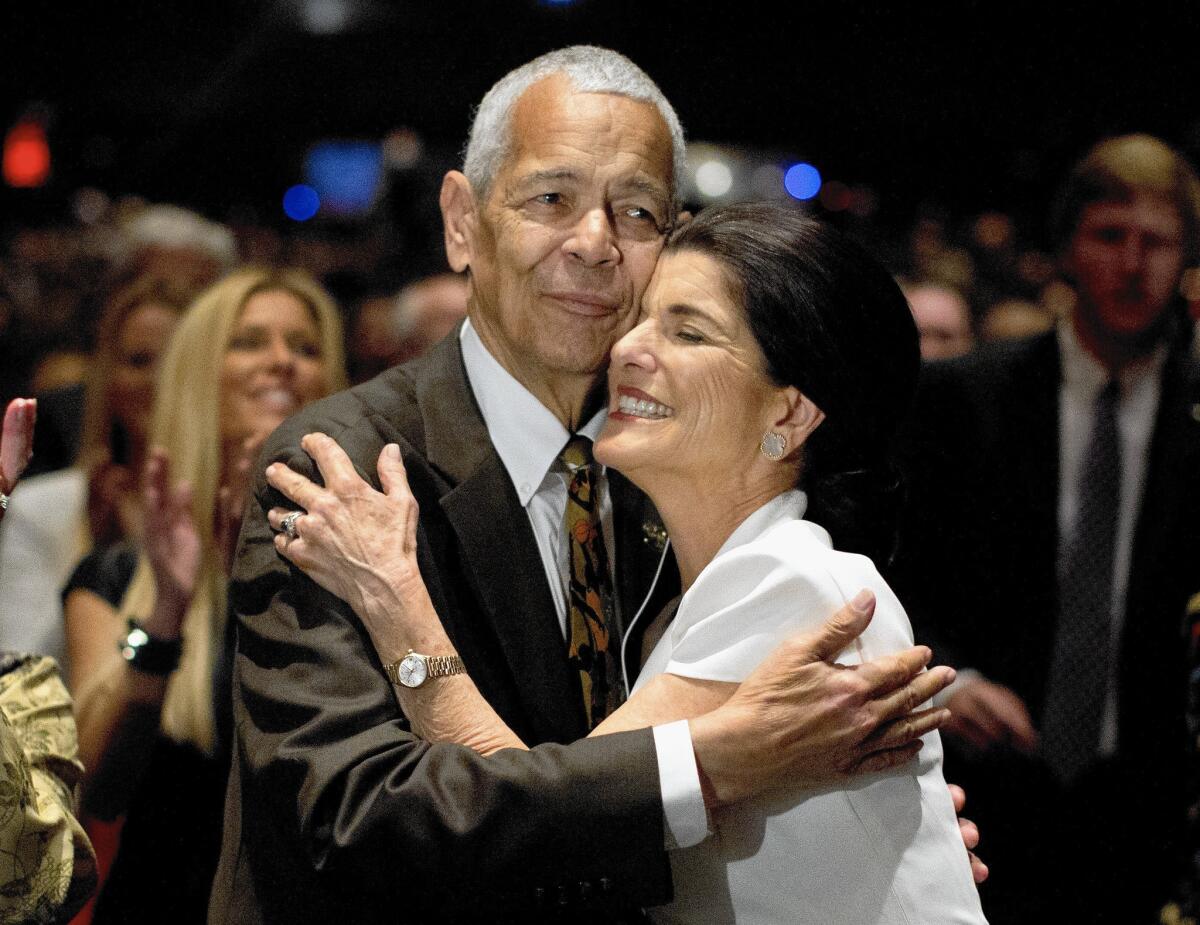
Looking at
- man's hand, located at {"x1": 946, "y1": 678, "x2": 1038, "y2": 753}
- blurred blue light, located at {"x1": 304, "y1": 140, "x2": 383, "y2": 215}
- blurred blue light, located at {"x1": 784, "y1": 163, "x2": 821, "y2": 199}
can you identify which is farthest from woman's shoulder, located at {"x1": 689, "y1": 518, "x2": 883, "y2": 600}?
blurred blue light, located at {"x1": 304, "y1": 140, "x2": 383, "y2": 215}

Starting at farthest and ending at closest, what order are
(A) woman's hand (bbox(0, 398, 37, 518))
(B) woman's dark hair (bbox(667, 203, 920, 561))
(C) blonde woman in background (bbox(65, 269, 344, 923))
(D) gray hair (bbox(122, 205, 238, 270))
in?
(D) gray hair (bbox(122, 205, 238, 270)), (C) blonde woman in background (bbox(65, 269, 344, 923)), (B) woman's dark hair (bbox(667, 203, 920, 561)), (A) woman's hand (bbox(0, 398, 37, 518))

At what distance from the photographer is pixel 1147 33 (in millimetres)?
4660

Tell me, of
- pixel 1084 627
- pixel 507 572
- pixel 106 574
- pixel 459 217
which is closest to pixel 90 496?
pixel 106 574

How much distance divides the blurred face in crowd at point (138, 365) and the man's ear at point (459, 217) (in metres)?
1.41

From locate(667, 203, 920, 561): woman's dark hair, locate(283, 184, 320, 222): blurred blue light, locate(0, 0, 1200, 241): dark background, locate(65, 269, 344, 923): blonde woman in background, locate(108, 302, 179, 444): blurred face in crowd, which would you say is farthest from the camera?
locate(283, 184, 320, 222): blurred blue light

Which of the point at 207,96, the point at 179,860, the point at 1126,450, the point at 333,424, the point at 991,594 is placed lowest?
the point at 179,860

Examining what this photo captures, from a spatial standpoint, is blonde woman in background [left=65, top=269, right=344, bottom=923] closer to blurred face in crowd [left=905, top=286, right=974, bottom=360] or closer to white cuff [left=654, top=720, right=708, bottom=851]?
white cuff [left=654, top=720, right=708, bottom=851]

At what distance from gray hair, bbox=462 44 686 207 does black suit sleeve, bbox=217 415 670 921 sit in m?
0.82

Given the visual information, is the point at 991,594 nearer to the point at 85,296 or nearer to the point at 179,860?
the point at 179,860

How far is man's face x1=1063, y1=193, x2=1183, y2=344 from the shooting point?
337 cm

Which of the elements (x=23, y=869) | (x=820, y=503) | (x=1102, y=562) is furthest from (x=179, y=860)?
(x=1102, y=562)

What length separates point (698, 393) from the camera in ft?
6.46

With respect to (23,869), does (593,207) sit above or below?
above

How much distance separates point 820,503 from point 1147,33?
3.35m
